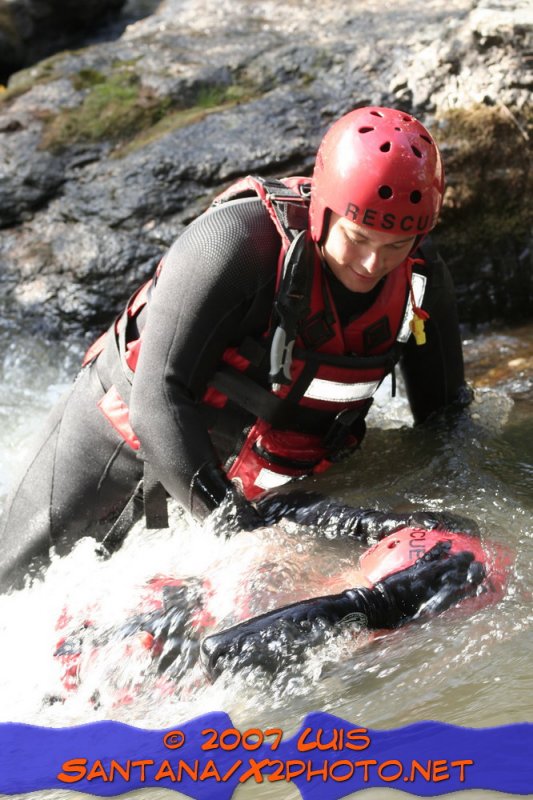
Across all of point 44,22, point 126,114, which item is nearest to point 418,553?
point 126,114

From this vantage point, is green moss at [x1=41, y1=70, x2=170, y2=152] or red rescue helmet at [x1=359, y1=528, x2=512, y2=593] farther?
green moss at [x1=41, y1=70, x2=170, y2=152]

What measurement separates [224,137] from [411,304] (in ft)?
8.88

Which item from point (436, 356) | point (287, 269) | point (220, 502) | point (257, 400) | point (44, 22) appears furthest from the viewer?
point (44, 22)

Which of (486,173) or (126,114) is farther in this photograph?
(126,114)

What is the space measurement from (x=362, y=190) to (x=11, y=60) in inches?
283

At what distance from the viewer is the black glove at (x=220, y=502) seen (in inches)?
123

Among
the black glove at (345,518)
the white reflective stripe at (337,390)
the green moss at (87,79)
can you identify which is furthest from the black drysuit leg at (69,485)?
the green moss at (87,79)

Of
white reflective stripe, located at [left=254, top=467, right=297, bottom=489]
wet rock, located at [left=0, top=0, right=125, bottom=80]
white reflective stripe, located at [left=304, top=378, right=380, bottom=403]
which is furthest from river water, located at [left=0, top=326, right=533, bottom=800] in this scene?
wet rock, located at [left=0, top=0, right=125, bottom=80]

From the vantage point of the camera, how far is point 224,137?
5.64 m

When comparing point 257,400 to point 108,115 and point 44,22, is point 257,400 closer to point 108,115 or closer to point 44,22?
point 108,115

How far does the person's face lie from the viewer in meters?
2.89

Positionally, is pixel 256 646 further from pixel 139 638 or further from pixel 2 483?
pixel 2 483

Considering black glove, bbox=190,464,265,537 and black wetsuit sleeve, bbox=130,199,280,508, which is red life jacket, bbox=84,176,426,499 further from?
black glove, bbox=190,464,265,537

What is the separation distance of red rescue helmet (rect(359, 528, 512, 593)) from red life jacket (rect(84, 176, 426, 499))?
54 cm
